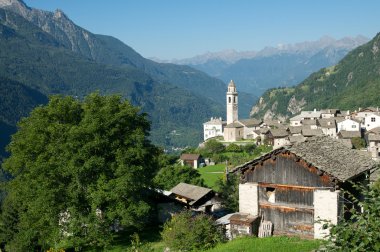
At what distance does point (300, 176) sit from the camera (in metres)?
24.9

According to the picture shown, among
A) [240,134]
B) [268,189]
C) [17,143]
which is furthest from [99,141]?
[240,134]

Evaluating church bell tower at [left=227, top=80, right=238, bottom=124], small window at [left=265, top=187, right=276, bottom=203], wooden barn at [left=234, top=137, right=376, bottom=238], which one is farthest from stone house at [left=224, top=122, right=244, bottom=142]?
small window at [left=265, top=187, right=276, bottom=203]

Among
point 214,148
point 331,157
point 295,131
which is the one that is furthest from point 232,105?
point 331,157

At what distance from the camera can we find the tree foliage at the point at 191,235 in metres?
26.0

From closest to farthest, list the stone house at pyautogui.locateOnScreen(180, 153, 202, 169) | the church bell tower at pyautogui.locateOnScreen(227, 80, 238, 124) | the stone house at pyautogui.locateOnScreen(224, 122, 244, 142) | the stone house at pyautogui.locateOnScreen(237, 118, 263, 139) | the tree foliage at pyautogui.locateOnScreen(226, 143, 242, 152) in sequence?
1. the stone house at pyautogui.locateOnScreen(180, 153, 202, 169)
2. the tree foliage at pyautogui.locateOnScreen(226, 143, 242, 152)
3. the stone house at pyautogui.locateOnScreen(224, 122, 244, 142)
4. the stone house at pyautogui.locateOnScreen(237, 118, 263, 139)
5. the church bell tower at pyautogui.locateOnScreen(227, 80, 238, 124)

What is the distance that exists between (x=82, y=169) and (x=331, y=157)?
1545 cm

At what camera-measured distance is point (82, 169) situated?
28.9m

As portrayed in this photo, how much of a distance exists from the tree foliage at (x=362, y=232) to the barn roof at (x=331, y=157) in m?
15.3

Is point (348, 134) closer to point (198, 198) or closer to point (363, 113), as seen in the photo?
point (363, 113)

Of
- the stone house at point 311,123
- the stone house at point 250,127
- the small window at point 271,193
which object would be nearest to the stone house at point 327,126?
the stone house at point 311,123

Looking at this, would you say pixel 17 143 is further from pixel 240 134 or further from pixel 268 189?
pixel 240 134

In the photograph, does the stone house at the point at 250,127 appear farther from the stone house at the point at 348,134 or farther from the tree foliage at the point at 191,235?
the tree foliage at the point at 191,235

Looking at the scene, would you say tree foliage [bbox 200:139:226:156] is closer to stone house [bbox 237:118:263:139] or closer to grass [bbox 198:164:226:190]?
grass [bbox 198:164:226:190]

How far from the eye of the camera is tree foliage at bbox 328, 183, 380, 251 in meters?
7.91
